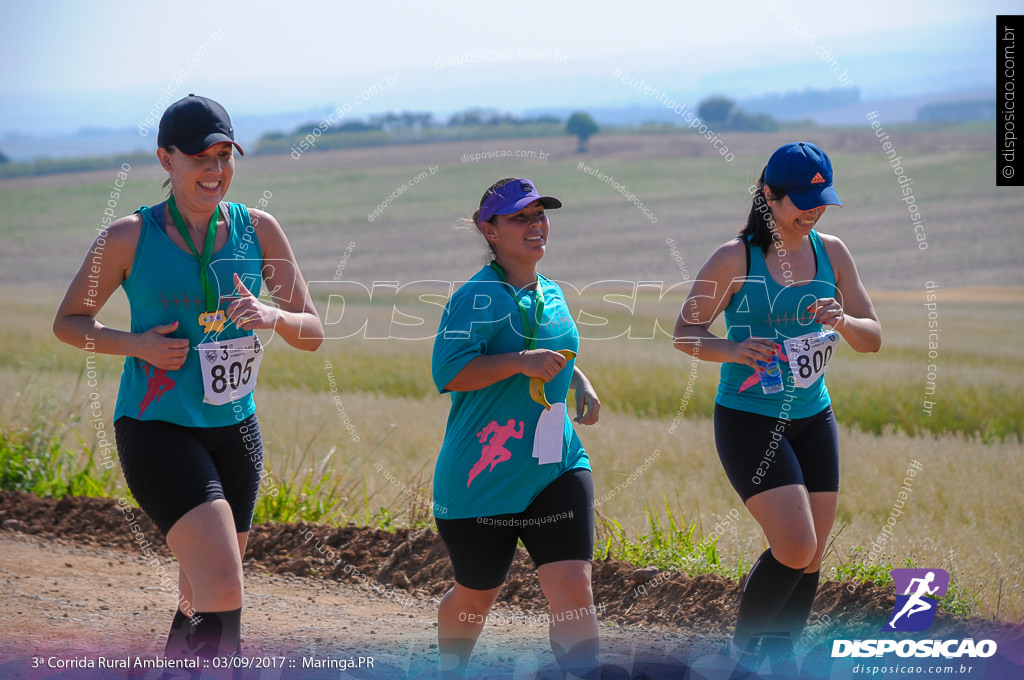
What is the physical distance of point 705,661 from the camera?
3.91 m

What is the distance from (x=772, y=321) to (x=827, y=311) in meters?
0.21

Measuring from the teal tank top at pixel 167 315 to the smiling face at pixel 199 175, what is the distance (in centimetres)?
11

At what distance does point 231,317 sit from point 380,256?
4353 cm

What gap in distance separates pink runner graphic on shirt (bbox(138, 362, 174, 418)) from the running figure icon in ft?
11.4

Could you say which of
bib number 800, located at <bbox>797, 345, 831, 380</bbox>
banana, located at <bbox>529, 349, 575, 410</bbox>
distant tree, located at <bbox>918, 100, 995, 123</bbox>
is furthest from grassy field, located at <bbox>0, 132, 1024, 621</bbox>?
→ distant tree, located at <bbox>918, 100, 995, 123</bbox>

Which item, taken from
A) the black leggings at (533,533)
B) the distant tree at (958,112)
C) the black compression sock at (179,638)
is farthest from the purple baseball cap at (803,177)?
the distant tree at (958,112)

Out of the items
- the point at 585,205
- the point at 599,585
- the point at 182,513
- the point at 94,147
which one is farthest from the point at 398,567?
the point at 94,147

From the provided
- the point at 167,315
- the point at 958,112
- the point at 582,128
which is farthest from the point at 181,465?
the point at 958,112

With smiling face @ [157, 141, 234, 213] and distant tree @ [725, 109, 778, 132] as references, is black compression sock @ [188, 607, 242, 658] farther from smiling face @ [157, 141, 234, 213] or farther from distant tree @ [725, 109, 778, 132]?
distant tree @ [725, 109, 778, 132]

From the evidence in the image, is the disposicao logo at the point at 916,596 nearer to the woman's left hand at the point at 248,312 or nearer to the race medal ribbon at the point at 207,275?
the woman's left hand at the point at 248,312

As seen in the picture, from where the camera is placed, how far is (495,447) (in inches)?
140

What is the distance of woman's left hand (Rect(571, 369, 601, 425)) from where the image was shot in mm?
3750

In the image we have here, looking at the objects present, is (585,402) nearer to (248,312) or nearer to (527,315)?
(527,315)

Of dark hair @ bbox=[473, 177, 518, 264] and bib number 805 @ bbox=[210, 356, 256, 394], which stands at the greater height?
dark hair @ bbox=[473, 177, 518, 264]
